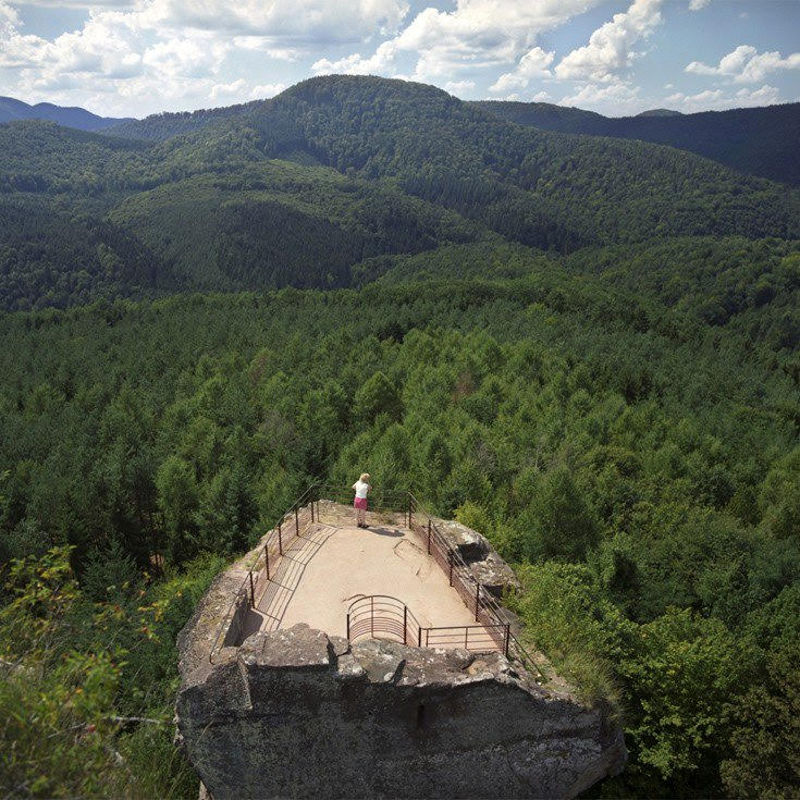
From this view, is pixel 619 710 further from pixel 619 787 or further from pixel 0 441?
pixel 0 441

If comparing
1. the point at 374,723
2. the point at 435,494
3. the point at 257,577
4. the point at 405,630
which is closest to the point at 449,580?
the point at 405,630

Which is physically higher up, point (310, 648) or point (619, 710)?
point (310, 648)

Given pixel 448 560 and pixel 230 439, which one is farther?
pixel 230 439

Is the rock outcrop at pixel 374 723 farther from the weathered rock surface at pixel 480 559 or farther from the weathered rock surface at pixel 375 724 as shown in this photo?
the weathered rock surface at pixel 480 559

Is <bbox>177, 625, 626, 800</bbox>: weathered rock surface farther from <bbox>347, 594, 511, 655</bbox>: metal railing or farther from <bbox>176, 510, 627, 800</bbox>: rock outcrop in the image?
<bbox>347, 594, 511, 655</bbox>: metal railing

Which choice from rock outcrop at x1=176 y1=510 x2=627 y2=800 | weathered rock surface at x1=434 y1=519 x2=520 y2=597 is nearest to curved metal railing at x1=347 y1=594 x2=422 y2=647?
rock outcrop at x1=176 y1=510 x2=627 y2=800

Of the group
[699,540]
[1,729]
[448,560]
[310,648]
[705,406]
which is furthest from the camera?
[705,406]

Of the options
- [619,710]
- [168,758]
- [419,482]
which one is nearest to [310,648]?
[168,758]
